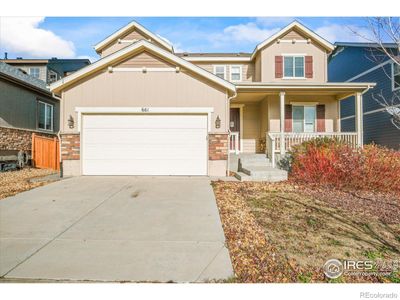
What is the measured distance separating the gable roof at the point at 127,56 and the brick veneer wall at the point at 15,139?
4387 millimetres

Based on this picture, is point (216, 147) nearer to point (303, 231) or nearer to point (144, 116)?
point (144, 116)

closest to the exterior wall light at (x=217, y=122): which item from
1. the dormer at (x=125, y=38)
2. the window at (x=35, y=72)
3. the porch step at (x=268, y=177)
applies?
the porch step at (x=268, y=177)

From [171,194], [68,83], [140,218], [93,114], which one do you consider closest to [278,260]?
[140,218]

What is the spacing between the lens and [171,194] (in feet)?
21.5

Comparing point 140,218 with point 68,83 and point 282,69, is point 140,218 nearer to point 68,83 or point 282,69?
point 68,83

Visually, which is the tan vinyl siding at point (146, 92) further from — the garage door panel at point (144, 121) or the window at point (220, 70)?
the window at point (220, 70)

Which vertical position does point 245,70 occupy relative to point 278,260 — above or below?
above

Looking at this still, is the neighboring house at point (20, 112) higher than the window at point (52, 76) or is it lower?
lower

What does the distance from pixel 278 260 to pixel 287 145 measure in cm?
836

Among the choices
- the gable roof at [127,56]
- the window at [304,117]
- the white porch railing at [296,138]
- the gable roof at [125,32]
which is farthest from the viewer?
the gable roof at [125,32]

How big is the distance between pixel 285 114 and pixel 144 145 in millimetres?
7224

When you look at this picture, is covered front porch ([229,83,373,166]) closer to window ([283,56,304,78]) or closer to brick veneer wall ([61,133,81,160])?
window ([283,56,304,78])

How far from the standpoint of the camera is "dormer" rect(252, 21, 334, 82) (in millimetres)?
13234

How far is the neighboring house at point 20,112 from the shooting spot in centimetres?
1171
